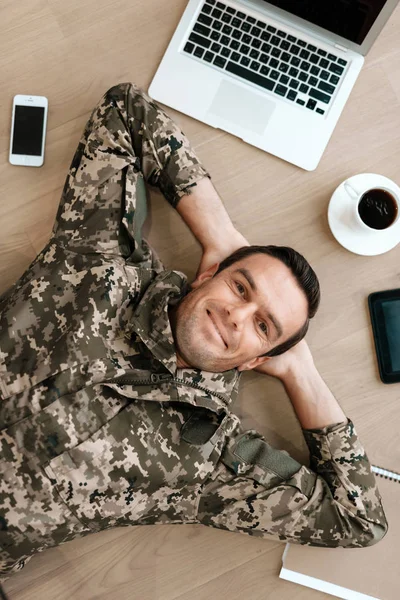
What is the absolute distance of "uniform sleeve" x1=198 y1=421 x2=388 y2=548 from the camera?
3.64ft

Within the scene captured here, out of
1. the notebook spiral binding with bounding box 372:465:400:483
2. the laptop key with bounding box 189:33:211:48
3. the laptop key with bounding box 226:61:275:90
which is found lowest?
the notebook spiral binding with bounding box 372:465:400:483

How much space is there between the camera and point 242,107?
120 cm

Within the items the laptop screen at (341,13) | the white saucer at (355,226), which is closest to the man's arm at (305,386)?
the white saucer at (355,226)

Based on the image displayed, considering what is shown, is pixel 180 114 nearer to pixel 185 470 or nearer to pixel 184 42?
pixel 184 42

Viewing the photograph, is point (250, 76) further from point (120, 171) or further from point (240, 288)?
point (240, 288)

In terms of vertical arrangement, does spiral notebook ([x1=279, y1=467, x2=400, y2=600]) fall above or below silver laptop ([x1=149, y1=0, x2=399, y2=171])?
below

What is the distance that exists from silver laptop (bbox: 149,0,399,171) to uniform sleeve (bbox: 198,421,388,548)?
2.04 feet

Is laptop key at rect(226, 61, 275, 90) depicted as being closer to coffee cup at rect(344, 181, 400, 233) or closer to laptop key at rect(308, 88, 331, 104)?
laptop key at rect(308, 88, 331, 104)

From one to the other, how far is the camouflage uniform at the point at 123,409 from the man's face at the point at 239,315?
0.04 metres

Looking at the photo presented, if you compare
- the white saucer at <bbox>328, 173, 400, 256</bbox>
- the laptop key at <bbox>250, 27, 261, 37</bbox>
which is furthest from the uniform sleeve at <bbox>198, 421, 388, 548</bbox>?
the laptop key at <bbox>250, 27, 261, 37</bbox>

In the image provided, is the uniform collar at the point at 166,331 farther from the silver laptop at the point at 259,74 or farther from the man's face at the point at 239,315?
the silver laptop at the point at 259,74

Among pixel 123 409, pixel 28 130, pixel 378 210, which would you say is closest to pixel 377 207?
pixel 378 210

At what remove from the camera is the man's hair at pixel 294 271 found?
1094 millimetres

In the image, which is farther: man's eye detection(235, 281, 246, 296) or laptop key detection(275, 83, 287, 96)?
laptop key detection(275, 83, 287, 96)
